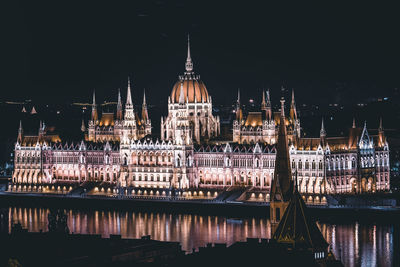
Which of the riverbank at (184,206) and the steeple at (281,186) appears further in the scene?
the riverbank at (184,206)

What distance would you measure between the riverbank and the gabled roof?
41172mm

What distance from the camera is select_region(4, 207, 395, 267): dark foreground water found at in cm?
8756

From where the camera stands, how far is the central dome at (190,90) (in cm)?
12950

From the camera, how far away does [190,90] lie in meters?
130

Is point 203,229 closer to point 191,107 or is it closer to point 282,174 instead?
point 191,107

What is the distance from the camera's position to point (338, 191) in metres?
115

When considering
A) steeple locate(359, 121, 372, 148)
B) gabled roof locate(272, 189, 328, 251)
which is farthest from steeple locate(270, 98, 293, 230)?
steeple locate(359, 121, 372, 148)

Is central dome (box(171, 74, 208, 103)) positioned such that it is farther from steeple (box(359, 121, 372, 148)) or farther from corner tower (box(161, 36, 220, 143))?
steeple (box(359, 121, 372, 148))

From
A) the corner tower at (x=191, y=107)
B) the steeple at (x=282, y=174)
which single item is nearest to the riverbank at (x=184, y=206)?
the corner tower at (x=191, y=107)

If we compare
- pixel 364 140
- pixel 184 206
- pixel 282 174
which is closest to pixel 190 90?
pixel 184 206

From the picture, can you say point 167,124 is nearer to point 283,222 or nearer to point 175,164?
point 175,164

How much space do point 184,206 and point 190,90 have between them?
17835 mm

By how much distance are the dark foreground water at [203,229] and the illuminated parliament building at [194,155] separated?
402 inches

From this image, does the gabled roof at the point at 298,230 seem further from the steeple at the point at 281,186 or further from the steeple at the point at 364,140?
the steeple at the point at 364,140
